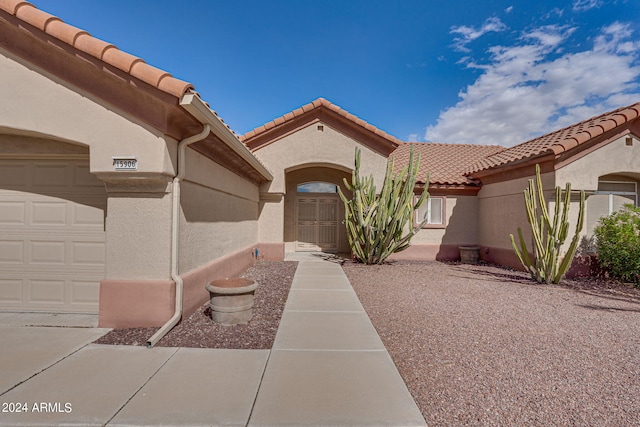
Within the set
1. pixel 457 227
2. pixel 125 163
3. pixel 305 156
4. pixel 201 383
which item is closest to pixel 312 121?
pixel 305 156

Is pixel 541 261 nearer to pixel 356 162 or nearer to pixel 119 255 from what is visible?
pixel 356 162

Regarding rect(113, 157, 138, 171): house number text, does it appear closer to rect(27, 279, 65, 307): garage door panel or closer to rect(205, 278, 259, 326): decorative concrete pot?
rect(205, 278, 259, 326): decorative concrete pot

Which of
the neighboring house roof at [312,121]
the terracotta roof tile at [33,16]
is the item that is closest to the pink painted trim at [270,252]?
the neighboring house roof at [312,121]

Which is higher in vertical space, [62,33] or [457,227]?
[62,33]

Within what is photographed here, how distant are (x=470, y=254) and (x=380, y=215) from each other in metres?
4.51

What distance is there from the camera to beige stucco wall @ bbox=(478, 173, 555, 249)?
10133mm

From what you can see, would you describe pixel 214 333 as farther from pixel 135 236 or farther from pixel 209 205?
pixel 209 205

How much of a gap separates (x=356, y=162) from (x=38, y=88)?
27.6 ft

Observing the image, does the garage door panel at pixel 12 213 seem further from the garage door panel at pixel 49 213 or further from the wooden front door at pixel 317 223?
the wooden front door at pixel 317 223

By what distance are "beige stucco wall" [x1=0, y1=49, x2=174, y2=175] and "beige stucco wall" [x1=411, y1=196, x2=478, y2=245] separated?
1055cm

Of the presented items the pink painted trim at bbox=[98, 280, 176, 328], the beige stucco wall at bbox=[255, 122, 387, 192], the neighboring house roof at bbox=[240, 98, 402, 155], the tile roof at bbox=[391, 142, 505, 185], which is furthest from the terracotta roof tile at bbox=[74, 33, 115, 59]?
the tile roof at bbox=[391, 142, 505, 185]

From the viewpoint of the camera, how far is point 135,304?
4.62m

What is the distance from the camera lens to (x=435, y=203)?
42.0 feet

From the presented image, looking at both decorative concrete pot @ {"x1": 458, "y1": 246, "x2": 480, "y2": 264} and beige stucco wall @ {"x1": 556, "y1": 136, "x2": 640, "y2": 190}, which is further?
decorative concrete pot @ {"x1": 458, "y1": 246, "x2": 480, "y2": 264}
